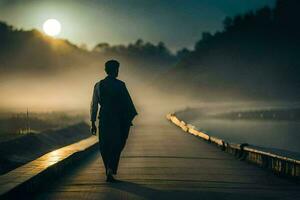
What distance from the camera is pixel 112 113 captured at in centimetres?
1288

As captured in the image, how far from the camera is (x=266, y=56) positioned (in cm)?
19575

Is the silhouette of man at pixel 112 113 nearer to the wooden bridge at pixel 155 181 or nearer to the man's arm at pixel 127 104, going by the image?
the man's arm at pixel 127 104

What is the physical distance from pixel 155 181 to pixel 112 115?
4.87 ft

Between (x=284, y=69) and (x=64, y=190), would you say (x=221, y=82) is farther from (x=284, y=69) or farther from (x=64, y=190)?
(x=64, y=190)

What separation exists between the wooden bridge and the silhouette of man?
0.60 metres

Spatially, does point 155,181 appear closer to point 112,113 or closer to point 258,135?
point 112,113

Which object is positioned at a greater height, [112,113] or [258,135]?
[112,113]

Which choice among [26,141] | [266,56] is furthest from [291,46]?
[26,141]

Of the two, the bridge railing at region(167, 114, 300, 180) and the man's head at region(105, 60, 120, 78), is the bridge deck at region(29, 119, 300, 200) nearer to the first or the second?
the bridge railing at region(167, 114, 300, 180)

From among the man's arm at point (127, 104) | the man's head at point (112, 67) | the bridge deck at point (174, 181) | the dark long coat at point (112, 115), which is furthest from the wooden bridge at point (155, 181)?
the man's head at point (112, 67)

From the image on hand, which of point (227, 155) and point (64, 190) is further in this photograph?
point (227, 155)

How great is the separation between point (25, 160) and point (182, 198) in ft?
38.3

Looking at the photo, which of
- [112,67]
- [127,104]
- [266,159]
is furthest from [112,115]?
[266,159]

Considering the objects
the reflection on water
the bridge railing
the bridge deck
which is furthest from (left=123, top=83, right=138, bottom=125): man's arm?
the reflection on water
